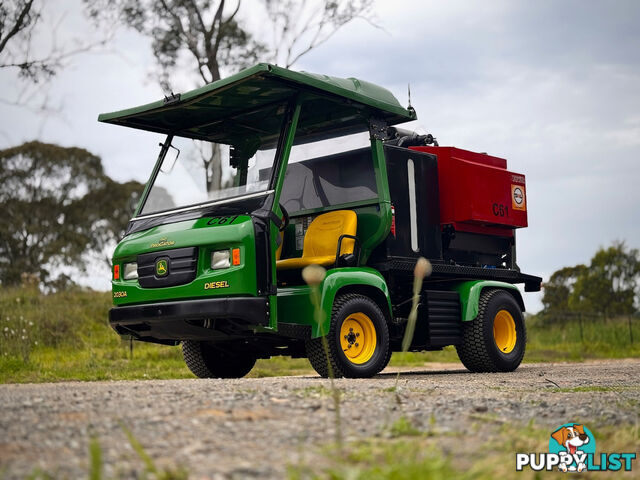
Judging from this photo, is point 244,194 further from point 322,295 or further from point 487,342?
point 487,342

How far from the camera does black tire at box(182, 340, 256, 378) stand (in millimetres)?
9789

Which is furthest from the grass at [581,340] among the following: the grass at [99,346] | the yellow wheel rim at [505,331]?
the yellow wheel rim at [505,331]

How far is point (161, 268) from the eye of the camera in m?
8.12

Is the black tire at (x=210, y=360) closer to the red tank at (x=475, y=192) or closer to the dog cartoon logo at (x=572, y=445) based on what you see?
the red tank at (x=475, y=192)

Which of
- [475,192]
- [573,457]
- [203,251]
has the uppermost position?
[475,192]

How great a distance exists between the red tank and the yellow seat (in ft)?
5.65

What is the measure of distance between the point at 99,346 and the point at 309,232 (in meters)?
7.86

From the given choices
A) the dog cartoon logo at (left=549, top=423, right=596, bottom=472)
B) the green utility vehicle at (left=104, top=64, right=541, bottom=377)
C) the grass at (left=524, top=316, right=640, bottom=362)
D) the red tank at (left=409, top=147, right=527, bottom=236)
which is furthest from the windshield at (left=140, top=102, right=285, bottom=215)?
the grass at (left=524, top=316, right=640, bottom=362)

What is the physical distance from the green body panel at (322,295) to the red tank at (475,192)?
2.10 metres

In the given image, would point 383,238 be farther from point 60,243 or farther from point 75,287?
point 60,243

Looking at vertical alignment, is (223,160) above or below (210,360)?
above

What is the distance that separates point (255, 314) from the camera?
7.58 meters

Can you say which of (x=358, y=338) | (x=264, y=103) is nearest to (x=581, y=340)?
(x=358, y=338)

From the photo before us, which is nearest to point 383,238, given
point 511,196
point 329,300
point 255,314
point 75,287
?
point 329,300
